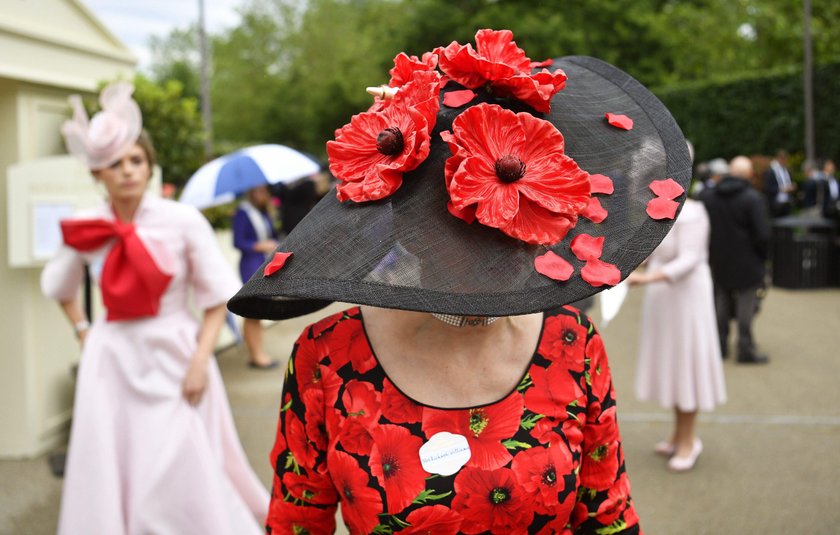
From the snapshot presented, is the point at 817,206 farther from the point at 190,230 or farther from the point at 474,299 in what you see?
the point at 474,299

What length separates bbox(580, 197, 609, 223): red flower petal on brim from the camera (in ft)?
5.13

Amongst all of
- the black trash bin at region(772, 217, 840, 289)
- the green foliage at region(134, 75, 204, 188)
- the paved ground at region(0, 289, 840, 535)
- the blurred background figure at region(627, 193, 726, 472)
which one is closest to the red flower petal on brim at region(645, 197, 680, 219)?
the paved ground at region(0, 289, 840, 535)

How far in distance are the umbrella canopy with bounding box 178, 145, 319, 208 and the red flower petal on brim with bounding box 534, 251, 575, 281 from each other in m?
3.55

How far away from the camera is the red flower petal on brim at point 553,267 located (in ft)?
4.84

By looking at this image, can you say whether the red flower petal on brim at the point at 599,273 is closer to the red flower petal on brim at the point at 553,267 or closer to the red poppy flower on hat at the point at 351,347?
the red flower petal on brim at the point at 553,267

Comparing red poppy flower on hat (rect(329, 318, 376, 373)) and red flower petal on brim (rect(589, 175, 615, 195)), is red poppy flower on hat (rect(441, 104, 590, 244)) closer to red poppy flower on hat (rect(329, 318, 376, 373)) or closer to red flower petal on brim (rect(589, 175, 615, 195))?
red flower petal on brim (rect(589, 175, 615, 195))

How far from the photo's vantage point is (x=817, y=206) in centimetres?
1401

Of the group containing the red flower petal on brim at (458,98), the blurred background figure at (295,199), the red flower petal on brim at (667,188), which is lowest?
the red flower petal on brim at (667,188)

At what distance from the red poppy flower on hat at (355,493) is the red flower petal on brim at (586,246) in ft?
2.21

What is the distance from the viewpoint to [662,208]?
1588 mm

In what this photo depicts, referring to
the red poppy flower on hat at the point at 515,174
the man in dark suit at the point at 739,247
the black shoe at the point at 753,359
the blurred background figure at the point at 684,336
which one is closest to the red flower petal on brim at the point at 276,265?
the red poppy flower on hat at the point at 515,174

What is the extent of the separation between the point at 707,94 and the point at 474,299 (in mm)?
20030

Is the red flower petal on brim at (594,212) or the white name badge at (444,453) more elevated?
the red flower petal on brim at (594,212)

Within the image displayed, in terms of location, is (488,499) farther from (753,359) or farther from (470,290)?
(753,359)
